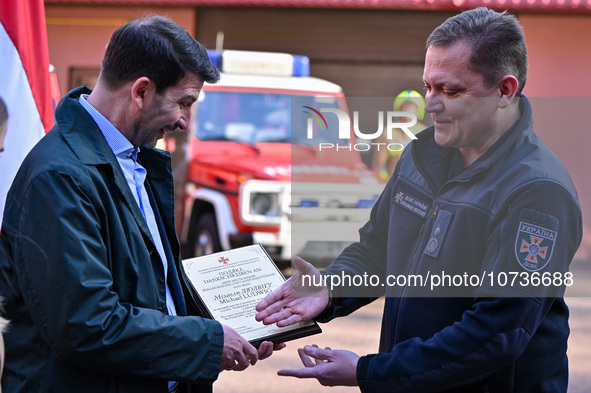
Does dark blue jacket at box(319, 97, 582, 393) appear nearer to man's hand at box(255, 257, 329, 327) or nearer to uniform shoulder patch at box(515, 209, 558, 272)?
uniform shoulder patch at box(515, 209, 558, 272)

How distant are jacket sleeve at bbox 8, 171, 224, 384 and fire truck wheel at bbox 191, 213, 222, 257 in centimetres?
629

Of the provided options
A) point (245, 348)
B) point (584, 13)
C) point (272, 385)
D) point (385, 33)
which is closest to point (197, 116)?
point (272, 385)

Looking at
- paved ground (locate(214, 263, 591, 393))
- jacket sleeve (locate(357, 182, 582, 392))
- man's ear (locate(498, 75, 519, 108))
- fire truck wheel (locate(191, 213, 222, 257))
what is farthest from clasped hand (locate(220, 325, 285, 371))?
fire truck wheel (locate(191, 213, 222, 257))

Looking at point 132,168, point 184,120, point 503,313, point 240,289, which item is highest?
point 184,120

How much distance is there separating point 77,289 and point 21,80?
144 cm

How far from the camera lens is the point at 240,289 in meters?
2.49

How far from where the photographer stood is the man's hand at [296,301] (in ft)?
7.88

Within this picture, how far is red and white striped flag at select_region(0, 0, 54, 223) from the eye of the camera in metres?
2.82

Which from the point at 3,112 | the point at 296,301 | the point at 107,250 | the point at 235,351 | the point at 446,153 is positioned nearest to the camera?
the point at 107,250

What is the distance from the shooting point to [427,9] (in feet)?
39.9

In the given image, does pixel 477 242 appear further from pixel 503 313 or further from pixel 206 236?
pixel 206 236

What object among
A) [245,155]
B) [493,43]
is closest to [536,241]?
[493,43]

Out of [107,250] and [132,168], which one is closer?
[107,250]

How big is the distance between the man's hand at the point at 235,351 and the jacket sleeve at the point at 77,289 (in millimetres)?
225
